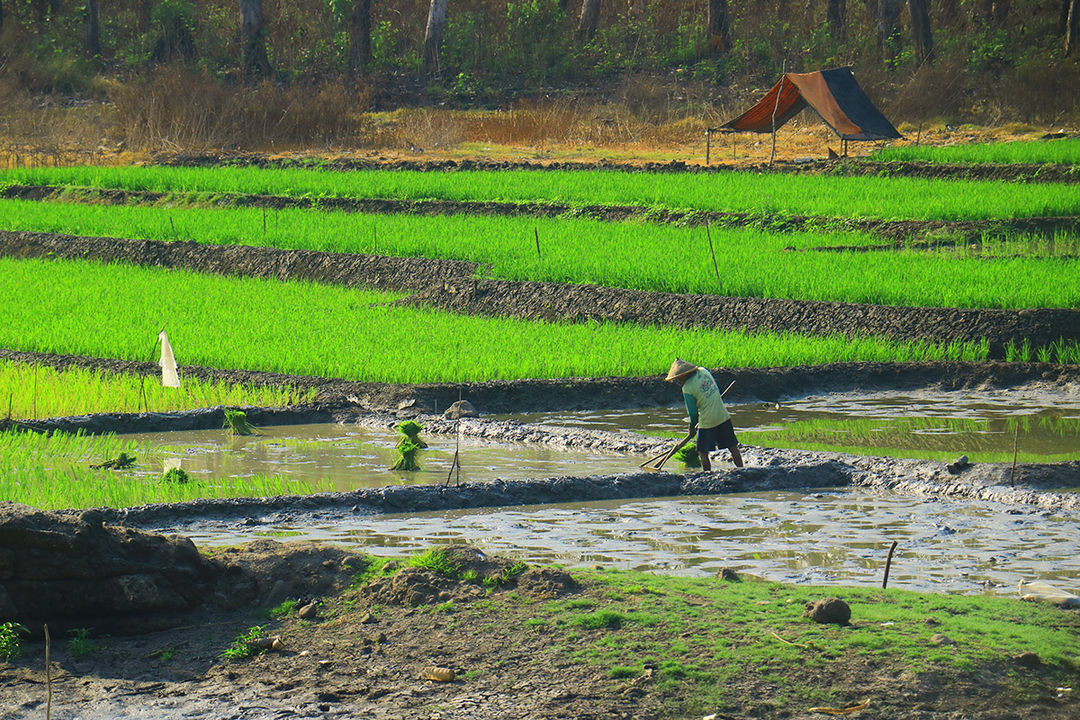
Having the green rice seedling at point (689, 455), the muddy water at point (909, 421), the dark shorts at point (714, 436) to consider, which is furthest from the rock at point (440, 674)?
the muddy water at point (909, 421)

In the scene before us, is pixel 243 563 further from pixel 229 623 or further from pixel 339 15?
pixel 339 15

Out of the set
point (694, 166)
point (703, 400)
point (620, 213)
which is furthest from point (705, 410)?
point (694, 166)

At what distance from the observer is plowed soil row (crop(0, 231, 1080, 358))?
1051cm

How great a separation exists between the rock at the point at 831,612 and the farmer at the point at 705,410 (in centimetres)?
268

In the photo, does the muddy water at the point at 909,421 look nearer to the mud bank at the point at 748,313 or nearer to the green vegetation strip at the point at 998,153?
the mud bank at the point at 748,313

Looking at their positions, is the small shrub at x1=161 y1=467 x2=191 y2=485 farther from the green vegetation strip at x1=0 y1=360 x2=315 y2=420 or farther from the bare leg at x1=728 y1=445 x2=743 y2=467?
the bare leg at x1=728 y1=445 x2=743 y2=467

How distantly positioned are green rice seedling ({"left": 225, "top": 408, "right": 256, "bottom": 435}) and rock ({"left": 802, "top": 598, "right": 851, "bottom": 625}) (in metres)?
4.80

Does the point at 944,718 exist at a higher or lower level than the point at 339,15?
lower

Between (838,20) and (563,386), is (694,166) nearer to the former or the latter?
(838,20)

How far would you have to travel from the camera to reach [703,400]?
6957mm

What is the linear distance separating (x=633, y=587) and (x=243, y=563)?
52.9 inches

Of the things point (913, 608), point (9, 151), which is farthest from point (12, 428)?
point (9, 151)

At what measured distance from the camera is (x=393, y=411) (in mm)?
8891

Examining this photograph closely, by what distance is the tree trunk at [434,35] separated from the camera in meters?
32.4
